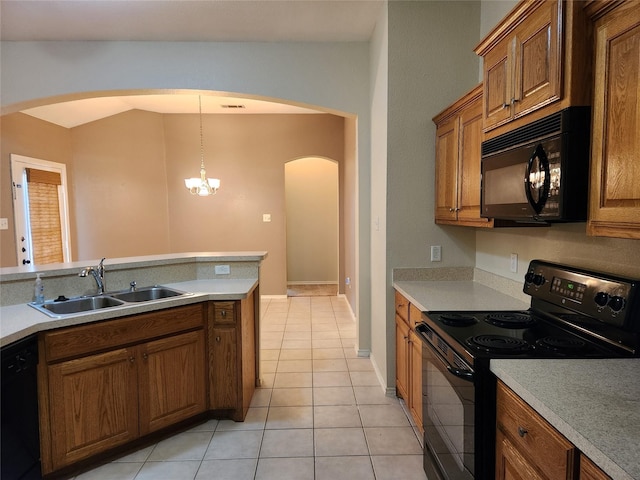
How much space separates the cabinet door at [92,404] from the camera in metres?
1.91

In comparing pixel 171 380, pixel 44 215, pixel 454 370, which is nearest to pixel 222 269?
pixel 171 380

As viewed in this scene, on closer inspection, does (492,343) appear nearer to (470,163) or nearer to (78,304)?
(470,163)

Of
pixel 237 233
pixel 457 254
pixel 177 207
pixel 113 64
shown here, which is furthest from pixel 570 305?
pixel 177 207

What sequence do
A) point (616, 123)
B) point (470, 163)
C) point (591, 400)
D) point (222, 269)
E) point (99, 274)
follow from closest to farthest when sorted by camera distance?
point (591, 400) → point (616, 123) → point (470, 163) → point (99, 274) → point (222, 269)

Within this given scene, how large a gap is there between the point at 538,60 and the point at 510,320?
1.15m

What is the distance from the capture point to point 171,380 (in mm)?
2305

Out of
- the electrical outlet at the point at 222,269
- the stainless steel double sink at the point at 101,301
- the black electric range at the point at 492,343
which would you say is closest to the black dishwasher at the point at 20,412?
the stainless steel double sink at the point at 101,301

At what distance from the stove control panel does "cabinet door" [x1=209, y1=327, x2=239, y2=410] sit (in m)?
1.88

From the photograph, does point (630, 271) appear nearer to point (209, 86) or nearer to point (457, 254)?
point (457, 254)

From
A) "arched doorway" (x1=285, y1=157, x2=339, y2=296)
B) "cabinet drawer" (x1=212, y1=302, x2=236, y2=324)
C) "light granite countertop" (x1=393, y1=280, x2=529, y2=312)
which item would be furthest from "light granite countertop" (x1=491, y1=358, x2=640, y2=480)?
"arched doorway" (x1=285, y1=157, x2=339, y2=296)

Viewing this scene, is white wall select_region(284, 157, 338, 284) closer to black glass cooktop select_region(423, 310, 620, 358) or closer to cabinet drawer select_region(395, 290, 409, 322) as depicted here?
cabinet drawer select_region(395, 290, 409, 322)

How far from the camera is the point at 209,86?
11.1 ft

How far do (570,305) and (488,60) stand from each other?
4.13 ft

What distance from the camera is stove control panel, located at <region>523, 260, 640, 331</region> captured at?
1.30m
